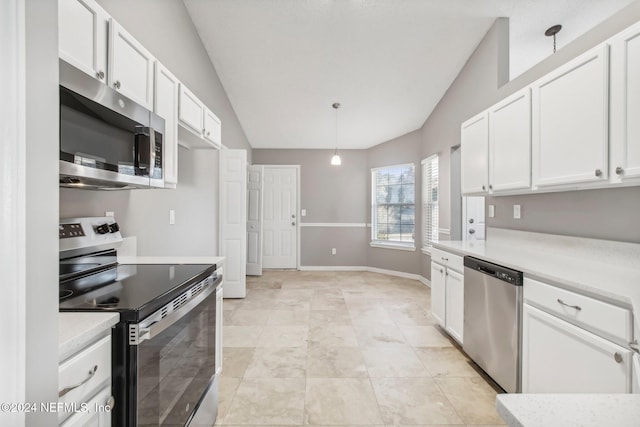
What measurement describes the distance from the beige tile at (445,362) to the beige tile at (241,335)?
1515 millimetres

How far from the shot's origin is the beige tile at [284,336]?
273cm

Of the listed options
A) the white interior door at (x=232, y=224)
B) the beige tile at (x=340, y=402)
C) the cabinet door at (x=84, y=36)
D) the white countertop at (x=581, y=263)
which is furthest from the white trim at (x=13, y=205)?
the white interior door at (x=232, y=224)

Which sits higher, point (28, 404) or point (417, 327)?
point (28, 404)

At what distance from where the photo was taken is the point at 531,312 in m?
1.69

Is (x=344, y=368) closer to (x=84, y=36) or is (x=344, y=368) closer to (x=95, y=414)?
(x=95, y=414)

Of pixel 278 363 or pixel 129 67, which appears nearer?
pixel 129 67

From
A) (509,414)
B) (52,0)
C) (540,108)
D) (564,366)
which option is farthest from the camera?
(540,108)

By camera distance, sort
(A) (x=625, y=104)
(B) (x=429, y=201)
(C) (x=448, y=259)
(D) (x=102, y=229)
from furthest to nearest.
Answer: (B) (x=429, y=201) < (C) (x=448, y=259) < (D) (x=102, y=229) < (A) (x=625, y=104)

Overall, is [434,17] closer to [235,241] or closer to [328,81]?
[328,81]

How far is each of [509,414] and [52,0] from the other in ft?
3.92

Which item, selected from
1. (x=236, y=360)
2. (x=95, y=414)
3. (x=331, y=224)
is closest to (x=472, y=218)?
(x=331, y=224)

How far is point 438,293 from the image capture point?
2.95 m

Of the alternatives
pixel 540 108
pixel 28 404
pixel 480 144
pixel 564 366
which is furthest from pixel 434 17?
pixel 28 404

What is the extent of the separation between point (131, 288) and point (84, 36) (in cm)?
107
